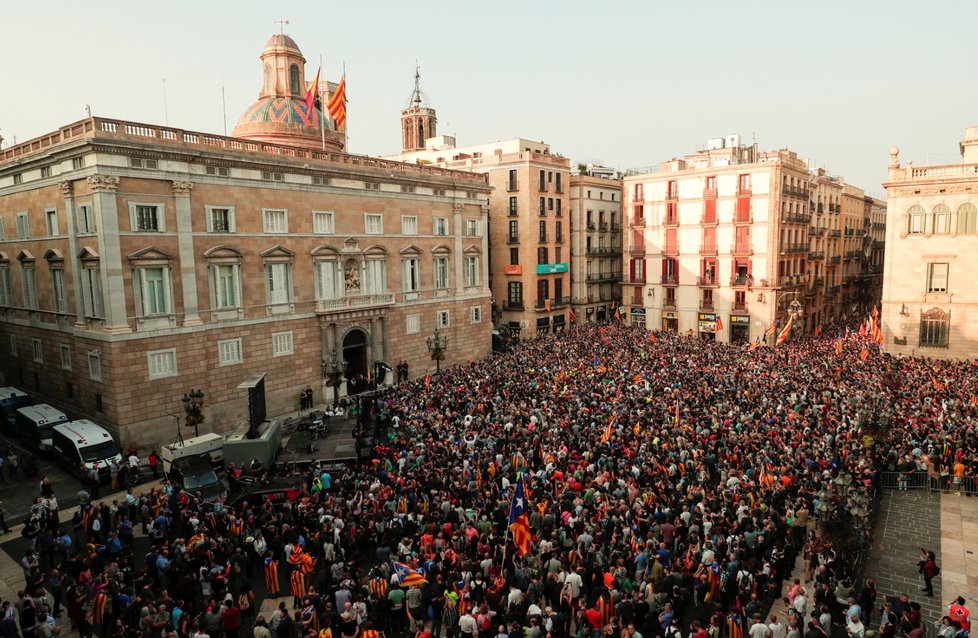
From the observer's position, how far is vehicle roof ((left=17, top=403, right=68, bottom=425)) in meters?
27.5

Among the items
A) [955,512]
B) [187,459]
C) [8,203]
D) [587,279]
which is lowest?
[955,512]

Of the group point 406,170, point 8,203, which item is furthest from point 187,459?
point 406,170

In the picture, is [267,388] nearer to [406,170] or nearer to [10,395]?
[10,395]

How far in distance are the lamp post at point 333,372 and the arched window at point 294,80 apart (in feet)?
65.3

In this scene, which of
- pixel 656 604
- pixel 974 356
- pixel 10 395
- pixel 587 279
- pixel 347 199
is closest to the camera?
pixel 656 604

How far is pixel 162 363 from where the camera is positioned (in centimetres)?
2798

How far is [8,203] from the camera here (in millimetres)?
31984

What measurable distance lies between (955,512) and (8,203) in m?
43.2

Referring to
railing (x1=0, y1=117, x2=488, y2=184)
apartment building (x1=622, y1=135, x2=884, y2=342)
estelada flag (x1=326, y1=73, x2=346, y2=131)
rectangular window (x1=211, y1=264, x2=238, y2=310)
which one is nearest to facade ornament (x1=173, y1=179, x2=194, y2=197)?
railing (x1=0, y1=117, x2=488, y2=184)

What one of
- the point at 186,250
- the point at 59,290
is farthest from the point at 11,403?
the point at 186,250

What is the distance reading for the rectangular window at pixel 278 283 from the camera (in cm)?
3225

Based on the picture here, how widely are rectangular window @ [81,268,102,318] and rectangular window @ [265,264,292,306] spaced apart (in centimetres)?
758

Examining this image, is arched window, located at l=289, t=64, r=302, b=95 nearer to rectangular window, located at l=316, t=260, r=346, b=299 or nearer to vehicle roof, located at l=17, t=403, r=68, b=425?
rectangular window, located at l=316, t=260, r=346, b=299

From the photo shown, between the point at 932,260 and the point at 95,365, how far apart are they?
159 feet
